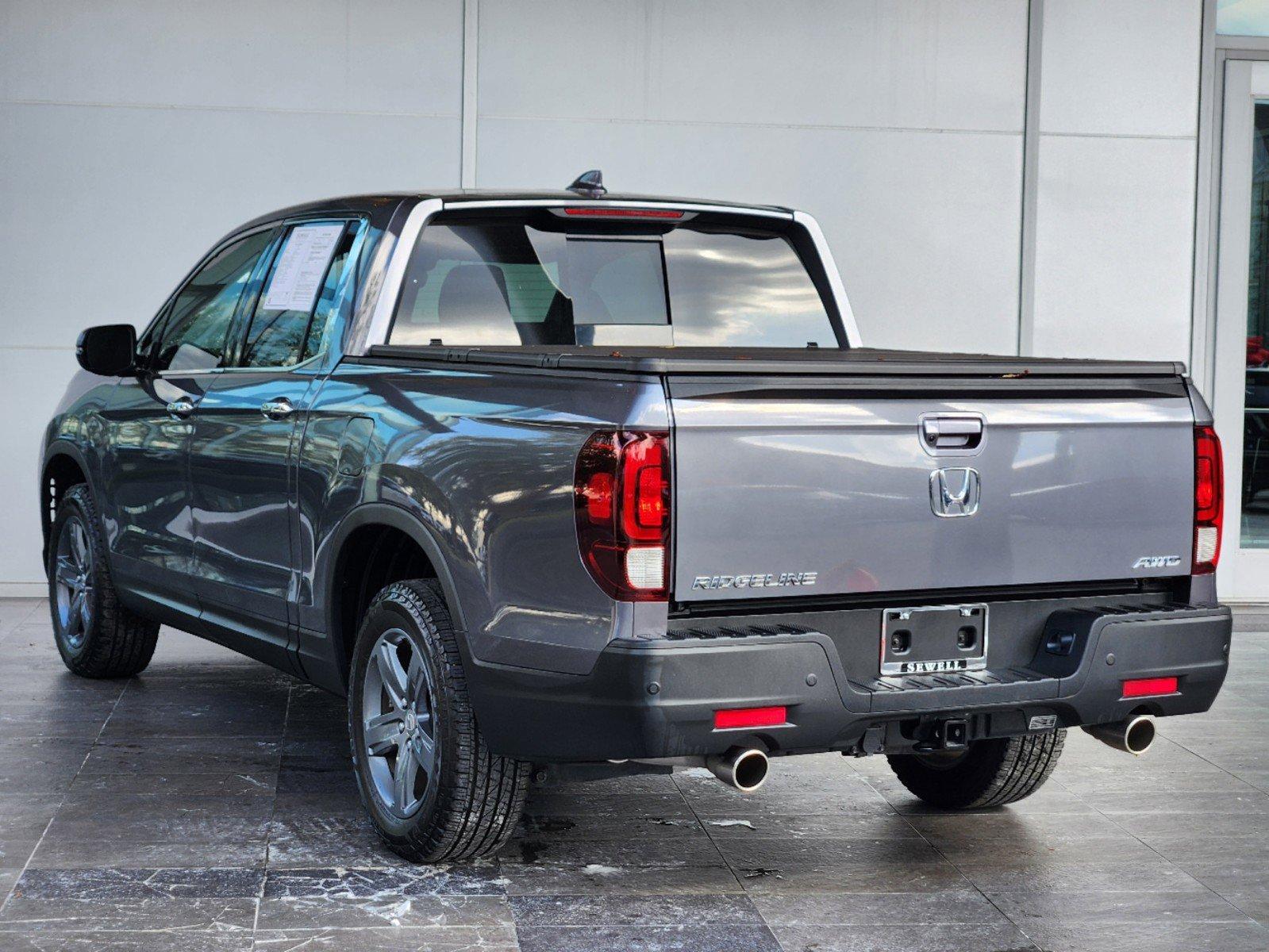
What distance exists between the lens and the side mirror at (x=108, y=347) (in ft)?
20.1

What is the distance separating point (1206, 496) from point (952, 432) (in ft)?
2.67

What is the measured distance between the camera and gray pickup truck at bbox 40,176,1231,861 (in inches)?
144

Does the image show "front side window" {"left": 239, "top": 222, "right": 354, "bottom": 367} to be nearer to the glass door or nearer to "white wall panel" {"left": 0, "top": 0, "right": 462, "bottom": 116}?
"white wall panel" {"left": 0, "top": 0, "right": 462, "bottom": 116}

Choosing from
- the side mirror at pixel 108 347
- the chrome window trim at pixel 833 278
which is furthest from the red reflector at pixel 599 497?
the side mirror at pixel 108 347

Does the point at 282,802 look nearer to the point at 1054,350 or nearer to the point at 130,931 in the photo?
the point at 130,931

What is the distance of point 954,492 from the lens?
3932 mm

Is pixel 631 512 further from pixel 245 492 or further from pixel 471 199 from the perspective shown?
pixel 245 492

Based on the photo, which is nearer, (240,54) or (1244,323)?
(240,54)

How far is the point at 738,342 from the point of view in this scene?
534cm

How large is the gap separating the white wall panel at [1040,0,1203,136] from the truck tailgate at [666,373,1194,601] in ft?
20.2

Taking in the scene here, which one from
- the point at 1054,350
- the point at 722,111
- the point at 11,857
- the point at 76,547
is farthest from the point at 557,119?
the point at 11,857

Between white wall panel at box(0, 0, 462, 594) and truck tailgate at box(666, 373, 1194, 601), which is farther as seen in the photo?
white wall panel at box(0, 0, 462, 594)

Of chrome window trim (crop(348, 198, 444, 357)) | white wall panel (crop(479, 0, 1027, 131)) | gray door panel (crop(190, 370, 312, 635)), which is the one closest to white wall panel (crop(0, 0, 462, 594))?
white wall panel (crop(479, 0, 1027, 131))

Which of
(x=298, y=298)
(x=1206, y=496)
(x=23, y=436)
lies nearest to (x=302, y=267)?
(x=298, y=298)
